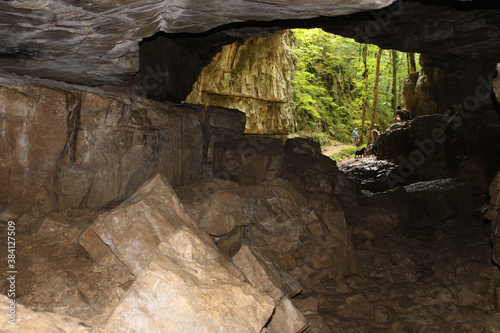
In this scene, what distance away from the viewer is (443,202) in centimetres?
937

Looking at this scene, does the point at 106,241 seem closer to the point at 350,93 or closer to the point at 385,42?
the point at 385,42

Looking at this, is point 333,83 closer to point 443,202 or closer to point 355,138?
point 355,138

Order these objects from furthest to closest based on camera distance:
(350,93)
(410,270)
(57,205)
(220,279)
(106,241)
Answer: (350,93) → (410,270) → (57,205) → (106,241) → (220,279)

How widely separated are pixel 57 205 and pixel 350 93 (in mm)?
28141

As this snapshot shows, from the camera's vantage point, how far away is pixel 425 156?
1274 cm

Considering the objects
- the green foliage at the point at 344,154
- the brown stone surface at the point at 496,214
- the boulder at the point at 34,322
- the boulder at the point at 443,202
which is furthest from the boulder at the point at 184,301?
the green foliage at the point at 344,154

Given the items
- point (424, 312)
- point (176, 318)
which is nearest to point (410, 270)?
point (424, 312)

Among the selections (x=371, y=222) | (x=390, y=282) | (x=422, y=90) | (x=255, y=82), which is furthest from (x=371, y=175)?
(x=255, y=82)

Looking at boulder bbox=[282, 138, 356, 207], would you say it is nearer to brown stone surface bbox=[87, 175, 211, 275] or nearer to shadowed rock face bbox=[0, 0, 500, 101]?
shadowed rock face bbox=[0, 0, 500, 101]

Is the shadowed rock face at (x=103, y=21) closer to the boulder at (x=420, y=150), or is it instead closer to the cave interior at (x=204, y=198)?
the cave interior at (x=204, y=198)

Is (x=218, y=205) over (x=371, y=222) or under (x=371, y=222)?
over

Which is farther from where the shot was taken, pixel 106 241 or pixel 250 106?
pixel 250 106

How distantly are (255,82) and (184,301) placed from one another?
1836 centimetres

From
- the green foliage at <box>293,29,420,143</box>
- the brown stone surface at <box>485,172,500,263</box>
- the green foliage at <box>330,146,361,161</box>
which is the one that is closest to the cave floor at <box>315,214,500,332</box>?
the brown stone surface at <box>485,172,500,263</box>
